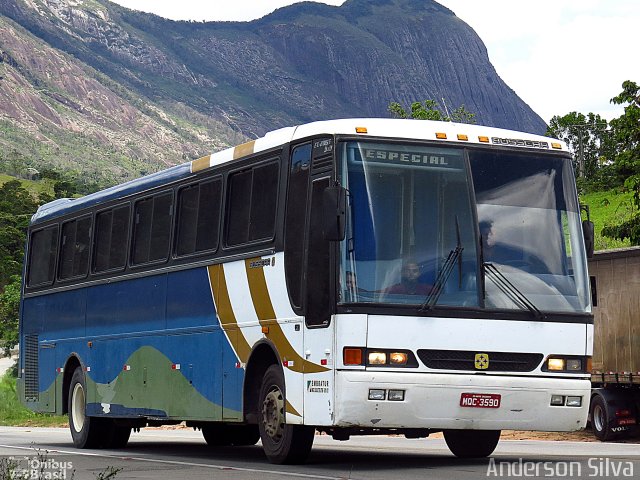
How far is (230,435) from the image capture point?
2062 centimetres

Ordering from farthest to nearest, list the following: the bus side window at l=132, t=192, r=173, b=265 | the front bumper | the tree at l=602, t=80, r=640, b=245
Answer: the tree at l=602, t=80, r=640, b=245 → the bus side window at l=132, t=192, r=173, b=265 → the front bumper

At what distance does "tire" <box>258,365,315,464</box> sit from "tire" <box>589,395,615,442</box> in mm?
11153

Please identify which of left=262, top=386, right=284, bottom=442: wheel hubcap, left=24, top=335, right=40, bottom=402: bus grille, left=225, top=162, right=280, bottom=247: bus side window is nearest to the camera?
left=262, top=386, right=284, bottom=442: wheel hubcap

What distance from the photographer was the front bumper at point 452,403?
1334cm

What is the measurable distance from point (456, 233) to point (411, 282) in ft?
2.37

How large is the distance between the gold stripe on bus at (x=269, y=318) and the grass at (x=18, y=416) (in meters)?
26.9

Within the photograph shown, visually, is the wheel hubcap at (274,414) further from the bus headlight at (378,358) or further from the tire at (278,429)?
the bus headlight at (378,358)

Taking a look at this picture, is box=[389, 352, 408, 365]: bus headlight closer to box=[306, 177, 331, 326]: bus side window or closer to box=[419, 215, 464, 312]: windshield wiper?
box=[419, 215, 464, 312]: windshield wiper

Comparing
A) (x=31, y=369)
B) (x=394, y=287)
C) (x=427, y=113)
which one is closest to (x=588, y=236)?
(x=394, y=287)

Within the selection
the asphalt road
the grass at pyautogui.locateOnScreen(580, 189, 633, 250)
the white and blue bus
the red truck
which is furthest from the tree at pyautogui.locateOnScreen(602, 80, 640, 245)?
the grass at pyautogui.locateOnScreen(580, 189, 633, 250)

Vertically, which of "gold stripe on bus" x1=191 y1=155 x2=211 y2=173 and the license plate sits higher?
"gold stripe on bus" x1=191 y1=155 x2=211 y2=173

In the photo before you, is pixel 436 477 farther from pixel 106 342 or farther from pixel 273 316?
pixel 106 342

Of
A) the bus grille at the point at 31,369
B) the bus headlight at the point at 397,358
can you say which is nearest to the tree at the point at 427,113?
the bus grille at the point at 31,369

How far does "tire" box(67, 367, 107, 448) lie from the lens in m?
20.7
